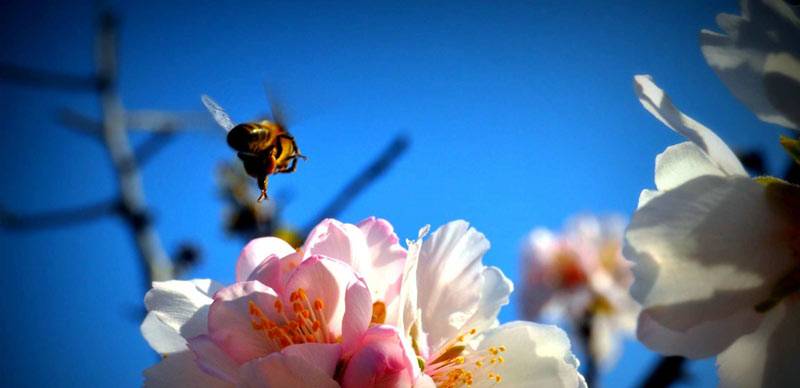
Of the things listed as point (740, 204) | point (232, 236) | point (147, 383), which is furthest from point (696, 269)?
point (232, 236)

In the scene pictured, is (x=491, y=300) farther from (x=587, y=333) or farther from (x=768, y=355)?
(x=587, y=333)

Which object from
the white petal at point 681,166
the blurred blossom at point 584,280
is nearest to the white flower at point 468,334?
the white petal at point 681,166

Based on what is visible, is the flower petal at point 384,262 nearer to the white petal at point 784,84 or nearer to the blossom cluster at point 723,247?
the blossom cluster at point 723,247

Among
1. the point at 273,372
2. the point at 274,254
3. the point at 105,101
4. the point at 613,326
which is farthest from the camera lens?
the point at 613,326

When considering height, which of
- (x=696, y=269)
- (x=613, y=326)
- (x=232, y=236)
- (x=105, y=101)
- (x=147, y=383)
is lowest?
(x=613, y=326)

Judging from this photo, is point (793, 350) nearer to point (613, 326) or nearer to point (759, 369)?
point (759, 369)
